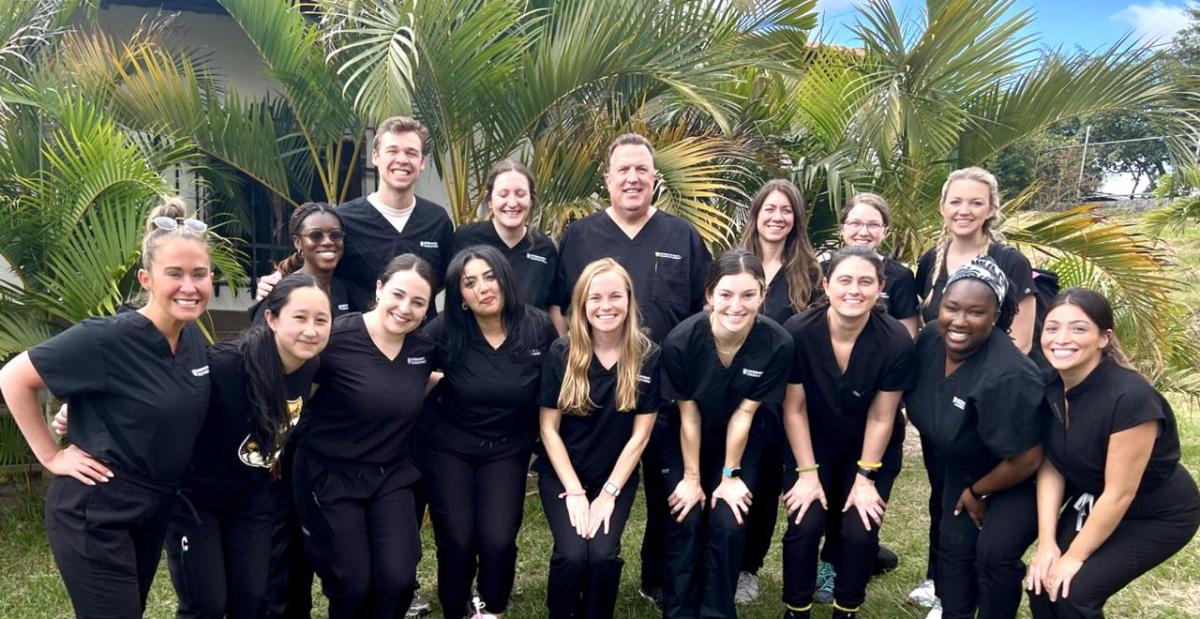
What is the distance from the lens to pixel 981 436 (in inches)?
140

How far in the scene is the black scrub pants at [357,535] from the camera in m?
3.66

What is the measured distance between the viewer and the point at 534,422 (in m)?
4.14

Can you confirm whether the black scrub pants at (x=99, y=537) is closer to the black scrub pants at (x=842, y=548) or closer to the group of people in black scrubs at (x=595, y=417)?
the group of people in black scrubs at (x=595, y=417)

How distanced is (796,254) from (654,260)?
70 centimetres

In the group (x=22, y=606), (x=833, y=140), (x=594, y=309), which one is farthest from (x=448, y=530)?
(x=833, y=140)

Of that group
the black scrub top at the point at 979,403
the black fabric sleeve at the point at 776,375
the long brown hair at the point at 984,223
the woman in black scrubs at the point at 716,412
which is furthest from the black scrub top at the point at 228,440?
the long brown hair at the point at 984,223

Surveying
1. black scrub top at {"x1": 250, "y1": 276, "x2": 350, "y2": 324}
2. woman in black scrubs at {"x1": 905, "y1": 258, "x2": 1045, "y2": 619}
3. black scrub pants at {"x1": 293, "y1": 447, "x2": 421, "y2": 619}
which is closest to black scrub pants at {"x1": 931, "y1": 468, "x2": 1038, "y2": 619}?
woman in black scrubs at {"x1": 905, "y1": 258, "x2": 1045, "y2": 619}

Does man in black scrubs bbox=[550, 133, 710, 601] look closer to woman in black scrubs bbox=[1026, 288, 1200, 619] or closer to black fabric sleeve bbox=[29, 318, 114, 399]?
woman in black scrubs bbox=[1026, 288, 1200, 619]

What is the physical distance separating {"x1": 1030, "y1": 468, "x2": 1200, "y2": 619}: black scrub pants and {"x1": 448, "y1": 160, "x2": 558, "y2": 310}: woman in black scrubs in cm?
258

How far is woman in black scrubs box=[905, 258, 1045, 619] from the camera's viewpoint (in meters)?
3.50

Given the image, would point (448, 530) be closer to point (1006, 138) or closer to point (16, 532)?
point (16, 532)

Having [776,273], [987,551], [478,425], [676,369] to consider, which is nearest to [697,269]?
[776,273]

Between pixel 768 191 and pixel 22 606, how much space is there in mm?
4191

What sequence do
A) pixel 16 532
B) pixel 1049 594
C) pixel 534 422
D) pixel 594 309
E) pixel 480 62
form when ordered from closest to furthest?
pixel 1049 594
pixel 594 309
pixel 534 422
pixel 480 62
pixel 16 532
